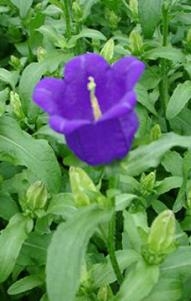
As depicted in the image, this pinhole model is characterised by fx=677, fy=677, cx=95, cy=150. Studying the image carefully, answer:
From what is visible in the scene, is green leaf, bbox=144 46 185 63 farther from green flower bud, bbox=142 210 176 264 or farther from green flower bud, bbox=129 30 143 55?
green flower bud, bbox=142 210 176 264

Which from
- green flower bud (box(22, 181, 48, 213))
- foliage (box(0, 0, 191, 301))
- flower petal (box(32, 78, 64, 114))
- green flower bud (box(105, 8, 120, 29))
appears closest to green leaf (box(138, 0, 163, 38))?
foliage (box(0, 0, 191, 301))

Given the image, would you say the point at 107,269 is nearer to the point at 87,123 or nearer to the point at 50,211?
the point at 50,211

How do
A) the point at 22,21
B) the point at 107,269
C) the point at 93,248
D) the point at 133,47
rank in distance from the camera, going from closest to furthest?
the point at 107,269, the point at 93,248, the point at 133,47, the point at 22,21

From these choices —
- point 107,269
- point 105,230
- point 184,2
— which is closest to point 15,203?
point 107,269

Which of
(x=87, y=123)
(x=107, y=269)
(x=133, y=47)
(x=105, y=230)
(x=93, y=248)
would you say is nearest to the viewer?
(x=87, y=123)

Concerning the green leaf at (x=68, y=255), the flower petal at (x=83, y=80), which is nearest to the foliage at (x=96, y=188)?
the green leaf at (x=68, y=255)

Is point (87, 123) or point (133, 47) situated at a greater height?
point (87, 123)
